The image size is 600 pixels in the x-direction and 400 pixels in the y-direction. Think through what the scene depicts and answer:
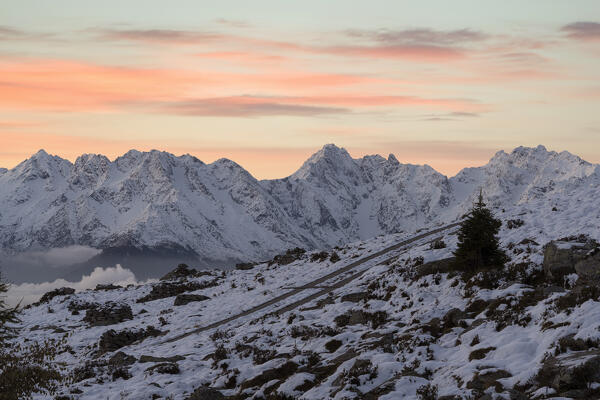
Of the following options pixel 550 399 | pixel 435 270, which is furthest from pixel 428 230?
pixel 550 399

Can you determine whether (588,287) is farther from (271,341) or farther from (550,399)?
(271,341)

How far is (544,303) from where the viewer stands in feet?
77.1

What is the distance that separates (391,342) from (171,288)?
46839 mm

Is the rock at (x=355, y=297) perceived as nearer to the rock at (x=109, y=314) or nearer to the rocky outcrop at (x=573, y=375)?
the rocky outcrop at (x=573, y=375)

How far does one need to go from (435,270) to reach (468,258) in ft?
8.83

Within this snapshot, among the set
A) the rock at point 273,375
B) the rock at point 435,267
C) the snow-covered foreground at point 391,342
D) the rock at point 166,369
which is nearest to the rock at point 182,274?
the snow-covered foreground at point 391,342

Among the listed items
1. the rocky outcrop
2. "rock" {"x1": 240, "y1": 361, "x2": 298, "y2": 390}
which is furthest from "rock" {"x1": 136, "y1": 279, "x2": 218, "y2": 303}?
the rocky outcrop

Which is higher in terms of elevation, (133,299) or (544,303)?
(544,303)

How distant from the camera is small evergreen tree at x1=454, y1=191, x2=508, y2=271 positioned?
3297 centimetres

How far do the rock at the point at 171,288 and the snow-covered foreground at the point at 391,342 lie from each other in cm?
1521

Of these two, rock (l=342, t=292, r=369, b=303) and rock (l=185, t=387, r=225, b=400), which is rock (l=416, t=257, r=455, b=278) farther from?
rock (l=185, t=387, r=225, b=400)

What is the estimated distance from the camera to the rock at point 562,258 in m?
27.3

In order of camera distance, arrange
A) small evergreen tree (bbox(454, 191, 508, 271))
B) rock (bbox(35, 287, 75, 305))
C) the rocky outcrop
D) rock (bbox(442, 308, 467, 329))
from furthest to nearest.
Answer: rock (bbox(35, 287, 75, 305))
small evergreen tree (bbox(454, 191, 508, 271))
rock (bbox(442, 308, 467, 329))
the rocky outcrop

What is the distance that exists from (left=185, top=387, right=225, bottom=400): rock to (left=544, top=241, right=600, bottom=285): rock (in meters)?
14.7
